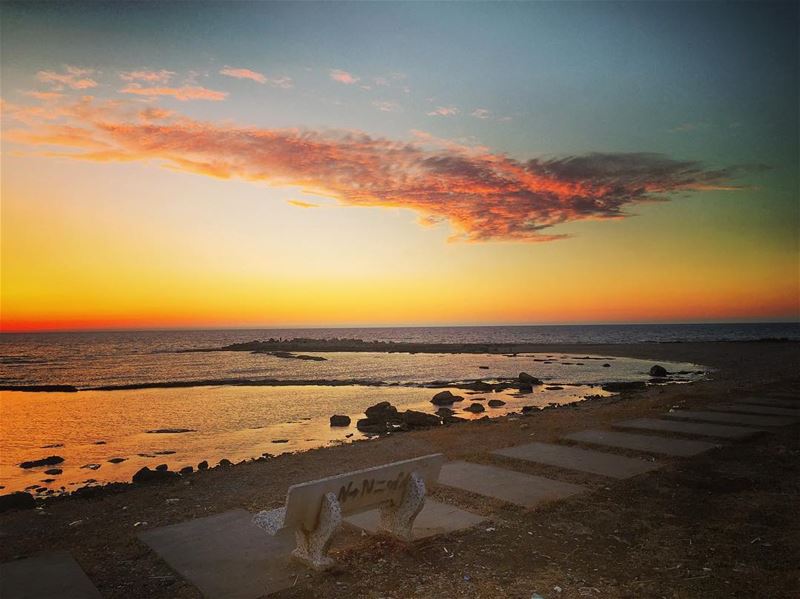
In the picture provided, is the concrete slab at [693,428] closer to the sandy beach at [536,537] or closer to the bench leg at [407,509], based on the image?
the sandy beach at [536,537]

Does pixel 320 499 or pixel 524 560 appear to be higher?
Answer: pixel 320 499

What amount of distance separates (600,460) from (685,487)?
5.61 feet

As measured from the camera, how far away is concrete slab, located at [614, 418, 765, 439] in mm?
11328

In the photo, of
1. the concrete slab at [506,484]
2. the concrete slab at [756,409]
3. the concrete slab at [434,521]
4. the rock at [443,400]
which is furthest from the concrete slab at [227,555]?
the rock at [443,400]

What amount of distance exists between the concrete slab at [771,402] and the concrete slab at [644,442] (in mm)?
6409

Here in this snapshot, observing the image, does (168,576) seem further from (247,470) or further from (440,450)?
(440,450)

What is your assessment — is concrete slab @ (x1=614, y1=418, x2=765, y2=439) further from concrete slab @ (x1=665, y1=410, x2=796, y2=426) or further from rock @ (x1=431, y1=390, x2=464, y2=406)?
rock @ (x1=431, y1=390, x2=464, y2=406)

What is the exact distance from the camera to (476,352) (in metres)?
70.0

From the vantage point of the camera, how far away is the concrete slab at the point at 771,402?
15.1 metres

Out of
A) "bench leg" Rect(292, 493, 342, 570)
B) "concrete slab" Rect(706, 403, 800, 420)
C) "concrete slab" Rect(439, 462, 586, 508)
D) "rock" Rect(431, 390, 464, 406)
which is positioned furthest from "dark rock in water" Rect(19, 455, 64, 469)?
"concrete slab" Rect(706, 403, 800, 420)

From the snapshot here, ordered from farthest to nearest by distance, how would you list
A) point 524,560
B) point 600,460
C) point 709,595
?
point 600,460 → point 524,560 → point 709,595

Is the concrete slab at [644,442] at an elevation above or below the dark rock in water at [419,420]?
above

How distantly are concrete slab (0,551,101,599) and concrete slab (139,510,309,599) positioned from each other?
0.75 meters

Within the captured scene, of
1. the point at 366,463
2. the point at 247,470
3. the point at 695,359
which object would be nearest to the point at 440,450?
the point at 366,463
